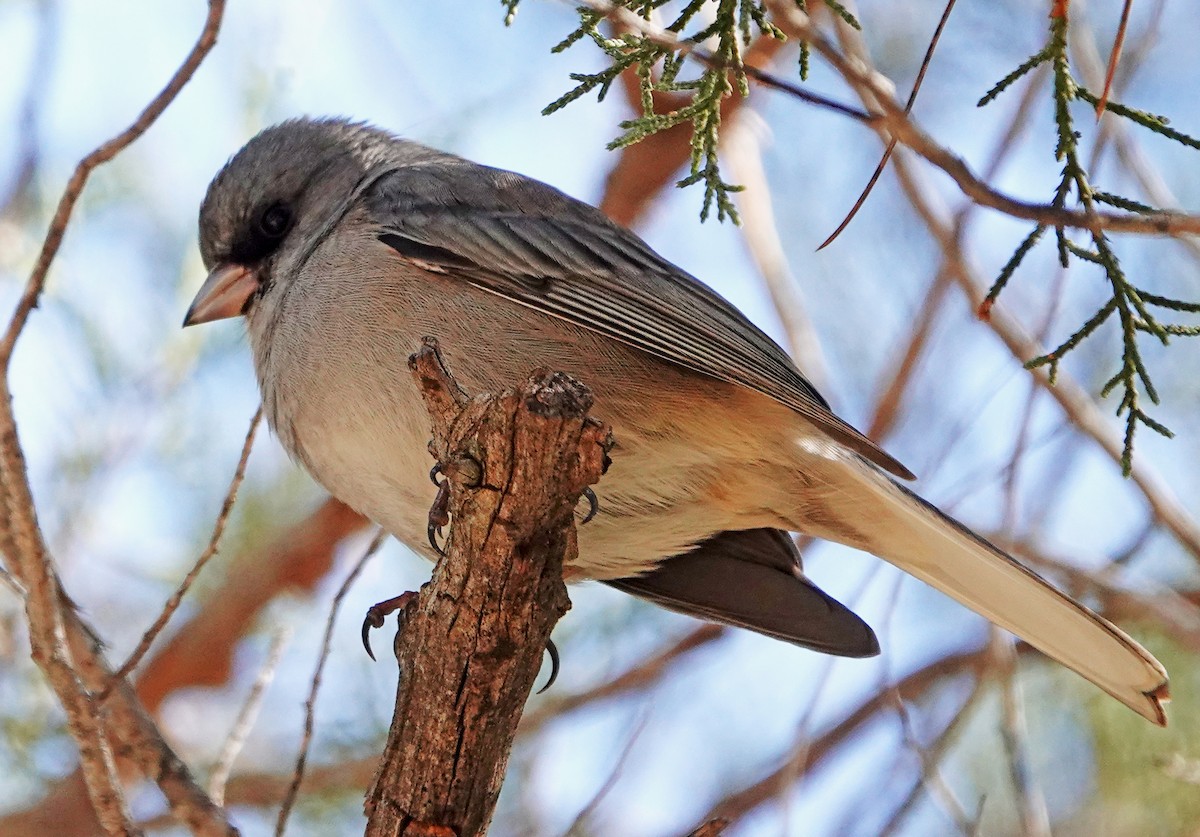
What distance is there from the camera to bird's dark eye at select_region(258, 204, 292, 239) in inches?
160

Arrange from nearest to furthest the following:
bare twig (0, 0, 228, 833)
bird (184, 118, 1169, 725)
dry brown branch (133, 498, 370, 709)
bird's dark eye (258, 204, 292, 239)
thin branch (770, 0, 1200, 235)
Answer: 1. thin branch (770, 0, 1200, 235)
2. bare twig (0, 0, 228, 833)
3. bird (184, 118, 1169, 725)
4. bird's dark eye (258, 204, 292, 239)
5. dry brown branch (133, 498, 370, 709)

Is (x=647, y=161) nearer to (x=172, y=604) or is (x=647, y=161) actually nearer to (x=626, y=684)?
(x=626, y=684)

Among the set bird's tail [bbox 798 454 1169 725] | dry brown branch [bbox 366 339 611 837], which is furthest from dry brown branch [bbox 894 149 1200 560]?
dry brown branch [bbox 366 339 611 837]

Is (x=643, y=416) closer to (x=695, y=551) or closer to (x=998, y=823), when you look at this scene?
A: (x=695, y=551)

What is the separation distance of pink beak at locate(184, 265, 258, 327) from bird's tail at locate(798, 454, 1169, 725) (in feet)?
5.99

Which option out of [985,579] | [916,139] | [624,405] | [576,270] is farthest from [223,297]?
[985,579]

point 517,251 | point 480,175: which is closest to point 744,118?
point 480,175

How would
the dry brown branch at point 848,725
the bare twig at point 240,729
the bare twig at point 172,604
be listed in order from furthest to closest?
the dry brown branch at point 848,725 → the bare twig at point 240,729 → the bare twig at point 172,604

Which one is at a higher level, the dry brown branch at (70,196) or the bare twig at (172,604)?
the dry brown branch at (70,196)

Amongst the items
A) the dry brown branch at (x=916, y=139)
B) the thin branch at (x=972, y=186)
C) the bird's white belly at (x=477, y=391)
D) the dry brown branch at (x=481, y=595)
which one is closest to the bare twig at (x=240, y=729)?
the bird's white belly at (x=477, y=391)

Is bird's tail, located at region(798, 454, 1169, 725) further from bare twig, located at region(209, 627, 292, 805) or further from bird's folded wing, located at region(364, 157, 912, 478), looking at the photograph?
bare twig, located at region(209, 627, 292, 805)

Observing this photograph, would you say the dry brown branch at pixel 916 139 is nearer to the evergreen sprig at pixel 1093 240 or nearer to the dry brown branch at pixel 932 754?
the evergreen sprig at pixel 1093 240

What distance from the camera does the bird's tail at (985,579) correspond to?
3.22 meters

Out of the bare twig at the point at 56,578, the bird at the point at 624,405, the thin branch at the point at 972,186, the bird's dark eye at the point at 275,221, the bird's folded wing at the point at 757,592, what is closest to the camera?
the thin branch at the point at 972,186
